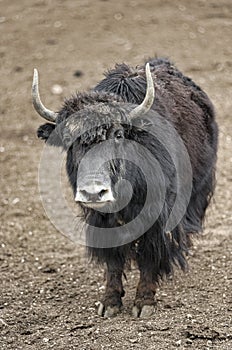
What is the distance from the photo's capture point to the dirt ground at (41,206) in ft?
13.4

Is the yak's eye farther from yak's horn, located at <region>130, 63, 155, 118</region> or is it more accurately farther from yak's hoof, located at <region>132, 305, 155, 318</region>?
yak's hoof, located at <region>132, 305, 155, 318</region>

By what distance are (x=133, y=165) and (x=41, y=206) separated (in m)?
2.48

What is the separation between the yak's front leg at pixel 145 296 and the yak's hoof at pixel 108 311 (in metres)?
0.12

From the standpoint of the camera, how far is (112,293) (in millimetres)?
4316

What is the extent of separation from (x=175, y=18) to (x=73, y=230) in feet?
21.5

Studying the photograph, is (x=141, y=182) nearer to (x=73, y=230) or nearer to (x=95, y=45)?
(x=73, y=230)

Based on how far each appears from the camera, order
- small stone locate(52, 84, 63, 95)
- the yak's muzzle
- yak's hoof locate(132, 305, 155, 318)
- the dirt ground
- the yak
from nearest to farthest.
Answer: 1. the yak's muzzle
2. the yak
3. the dirt ground
4. yak's hoof locate(132, 305, 155, 318)
5. small stone locate(52, 84, 63, 95)

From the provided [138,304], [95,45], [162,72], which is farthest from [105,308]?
[95,45]

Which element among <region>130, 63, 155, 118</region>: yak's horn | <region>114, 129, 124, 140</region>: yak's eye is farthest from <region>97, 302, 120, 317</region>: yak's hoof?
<region>130, 63, 155, 118</region>: yak's horn

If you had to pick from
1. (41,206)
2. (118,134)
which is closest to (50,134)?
(118,134)

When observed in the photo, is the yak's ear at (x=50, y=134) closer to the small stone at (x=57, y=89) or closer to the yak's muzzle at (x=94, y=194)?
the yak's muzzle at (x=94, y=194)

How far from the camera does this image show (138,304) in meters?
4.25

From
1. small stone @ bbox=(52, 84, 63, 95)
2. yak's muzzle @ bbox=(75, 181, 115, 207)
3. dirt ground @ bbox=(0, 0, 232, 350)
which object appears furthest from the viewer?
small stone @ bbox=(52, 84, 63, 95)

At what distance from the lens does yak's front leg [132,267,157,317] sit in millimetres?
4219
